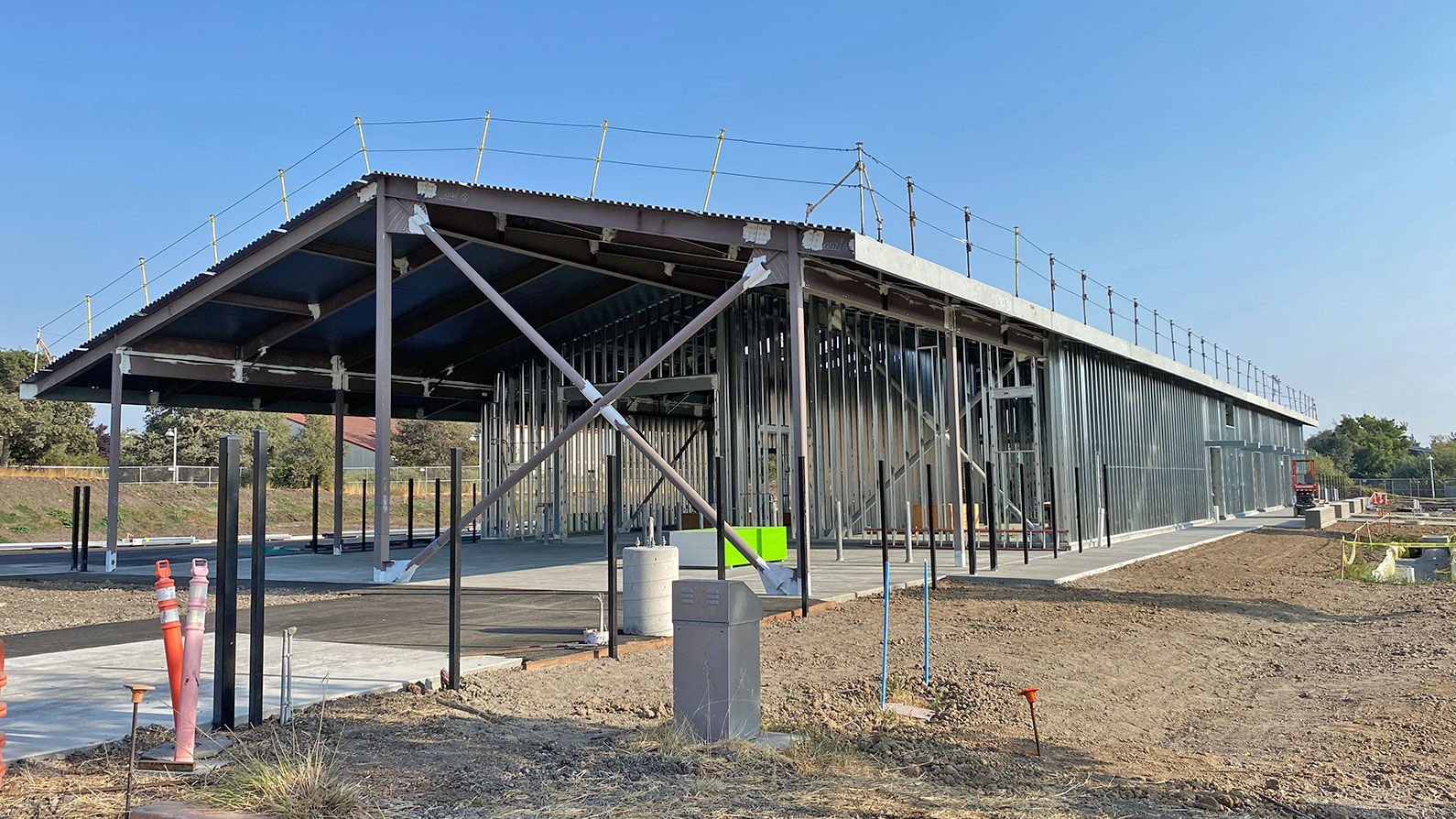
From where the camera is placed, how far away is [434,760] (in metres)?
5.83

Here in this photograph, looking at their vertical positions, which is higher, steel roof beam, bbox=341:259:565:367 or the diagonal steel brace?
steel roof beam, bbox=341:259:565:367

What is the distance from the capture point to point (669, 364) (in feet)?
90.3

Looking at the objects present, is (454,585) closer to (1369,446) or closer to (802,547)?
(802,547)

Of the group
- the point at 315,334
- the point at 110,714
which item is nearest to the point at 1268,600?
the point at 110,714

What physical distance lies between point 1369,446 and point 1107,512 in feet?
294

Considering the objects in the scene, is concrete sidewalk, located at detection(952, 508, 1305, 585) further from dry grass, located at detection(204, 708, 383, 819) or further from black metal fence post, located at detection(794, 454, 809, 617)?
dry grass, located at detection(204, 708, 383, 819)

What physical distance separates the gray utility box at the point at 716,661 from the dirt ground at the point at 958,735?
0.22 m

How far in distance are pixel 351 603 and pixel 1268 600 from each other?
43.8ft

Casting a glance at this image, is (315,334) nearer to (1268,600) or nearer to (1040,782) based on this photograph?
(1268,600)

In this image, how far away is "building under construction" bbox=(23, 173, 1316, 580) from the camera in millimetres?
17484

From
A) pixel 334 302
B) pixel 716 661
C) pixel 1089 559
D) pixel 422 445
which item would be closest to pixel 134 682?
pixel 716 661

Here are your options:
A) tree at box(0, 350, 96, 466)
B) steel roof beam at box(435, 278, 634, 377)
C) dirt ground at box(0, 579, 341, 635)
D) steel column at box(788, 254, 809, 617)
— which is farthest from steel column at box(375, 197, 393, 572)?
tree at box(0, 350, 96, 466)

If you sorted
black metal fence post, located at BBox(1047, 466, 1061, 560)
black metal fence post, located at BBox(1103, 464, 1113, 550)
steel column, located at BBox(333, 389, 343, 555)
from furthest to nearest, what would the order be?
steel column, located at BBox(333, 389, 343, 555)
black metal fence post, located at BBox(1103, 464, 1113, 550)
black metal fence post, located at BBox(1047, 466, 1061, 560)

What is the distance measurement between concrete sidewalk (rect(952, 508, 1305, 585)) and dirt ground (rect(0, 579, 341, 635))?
11.1 meters
